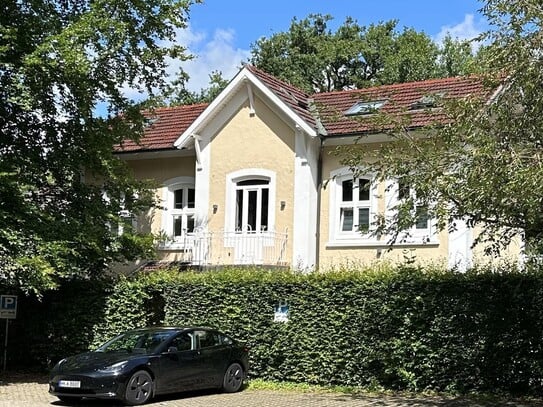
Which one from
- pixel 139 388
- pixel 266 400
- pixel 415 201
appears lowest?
pixel 266 400

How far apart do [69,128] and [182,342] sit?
24.7 ft

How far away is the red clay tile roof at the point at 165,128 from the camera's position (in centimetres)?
2684

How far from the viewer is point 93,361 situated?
14.9 metres

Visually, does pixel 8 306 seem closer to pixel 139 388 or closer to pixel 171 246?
pixel 171 246

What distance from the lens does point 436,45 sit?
43844mm

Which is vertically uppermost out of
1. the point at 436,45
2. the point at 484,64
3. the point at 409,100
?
the point at 436,45

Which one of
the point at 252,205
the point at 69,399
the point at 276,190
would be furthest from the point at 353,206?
the point at 69,399

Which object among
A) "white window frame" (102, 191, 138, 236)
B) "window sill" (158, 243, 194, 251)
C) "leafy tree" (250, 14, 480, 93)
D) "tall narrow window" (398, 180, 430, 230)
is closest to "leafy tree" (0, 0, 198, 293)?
"white window frame" (102, 191, 138, 236)

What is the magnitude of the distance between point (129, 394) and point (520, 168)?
834 centimetres

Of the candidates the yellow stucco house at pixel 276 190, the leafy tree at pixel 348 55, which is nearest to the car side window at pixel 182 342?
the yellow stucco house at pixel 276 190

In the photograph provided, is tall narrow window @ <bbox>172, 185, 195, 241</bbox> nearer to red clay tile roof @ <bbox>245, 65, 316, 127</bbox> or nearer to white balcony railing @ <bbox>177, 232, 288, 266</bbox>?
white balcony railing @ <bbox>177, 232, 288, 266</bbox>

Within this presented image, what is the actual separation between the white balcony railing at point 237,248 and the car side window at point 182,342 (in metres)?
7.26

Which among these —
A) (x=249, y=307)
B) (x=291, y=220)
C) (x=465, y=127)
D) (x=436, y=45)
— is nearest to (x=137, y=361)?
(x=249, y=307)

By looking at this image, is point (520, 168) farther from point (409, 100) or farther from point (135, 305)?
point (409, 100)
